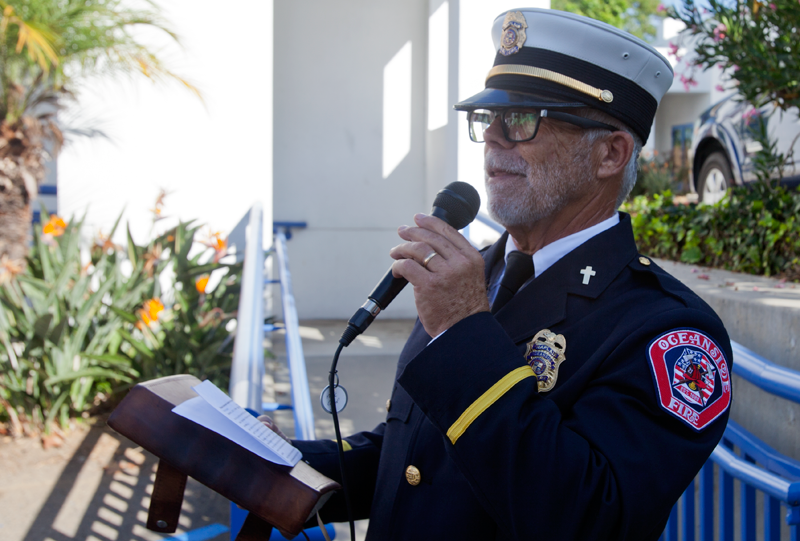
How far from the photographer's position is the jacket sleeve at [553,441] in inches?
39.5

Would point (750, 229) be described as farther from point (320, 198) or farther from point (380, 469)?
point (320, 198)

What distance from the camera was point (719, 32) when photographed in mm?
3678

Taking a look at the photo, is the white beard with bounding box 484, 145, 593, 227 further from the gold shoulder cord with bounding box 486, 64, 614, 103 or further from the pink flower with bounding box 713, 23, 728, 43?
the pink flower with bounding box 713, 23, 728, 43

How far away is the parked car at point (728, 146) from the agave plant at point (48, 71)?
4.66m

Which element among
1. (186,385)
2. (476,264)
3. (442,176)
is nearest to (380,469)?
(186,385)

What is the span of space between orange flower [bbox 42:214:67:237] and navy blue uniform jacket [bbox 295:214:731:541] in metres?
3.91

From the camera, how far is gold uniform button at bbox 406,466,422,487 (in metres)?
1.30

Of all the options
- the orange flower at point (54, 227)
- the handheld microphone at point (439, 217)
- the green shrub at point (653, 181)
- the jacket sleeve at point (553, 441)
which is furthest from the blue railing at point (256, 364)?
the green shrub at point (653, 181)

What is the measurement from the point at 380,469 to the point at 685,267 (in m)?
3.01

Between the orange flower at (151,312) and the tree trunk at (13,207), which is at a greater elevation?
the tree trunk at (13,207)

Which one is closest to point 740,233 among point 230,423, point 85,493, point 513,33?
point 513,33

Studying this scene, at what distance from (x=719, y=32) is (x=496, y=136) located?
9.58ft

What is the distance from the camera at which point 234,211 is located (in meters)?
5.45

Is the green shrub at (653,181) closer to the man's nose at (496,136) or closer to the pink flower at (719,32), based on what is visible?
the pink flower at (719,32)
